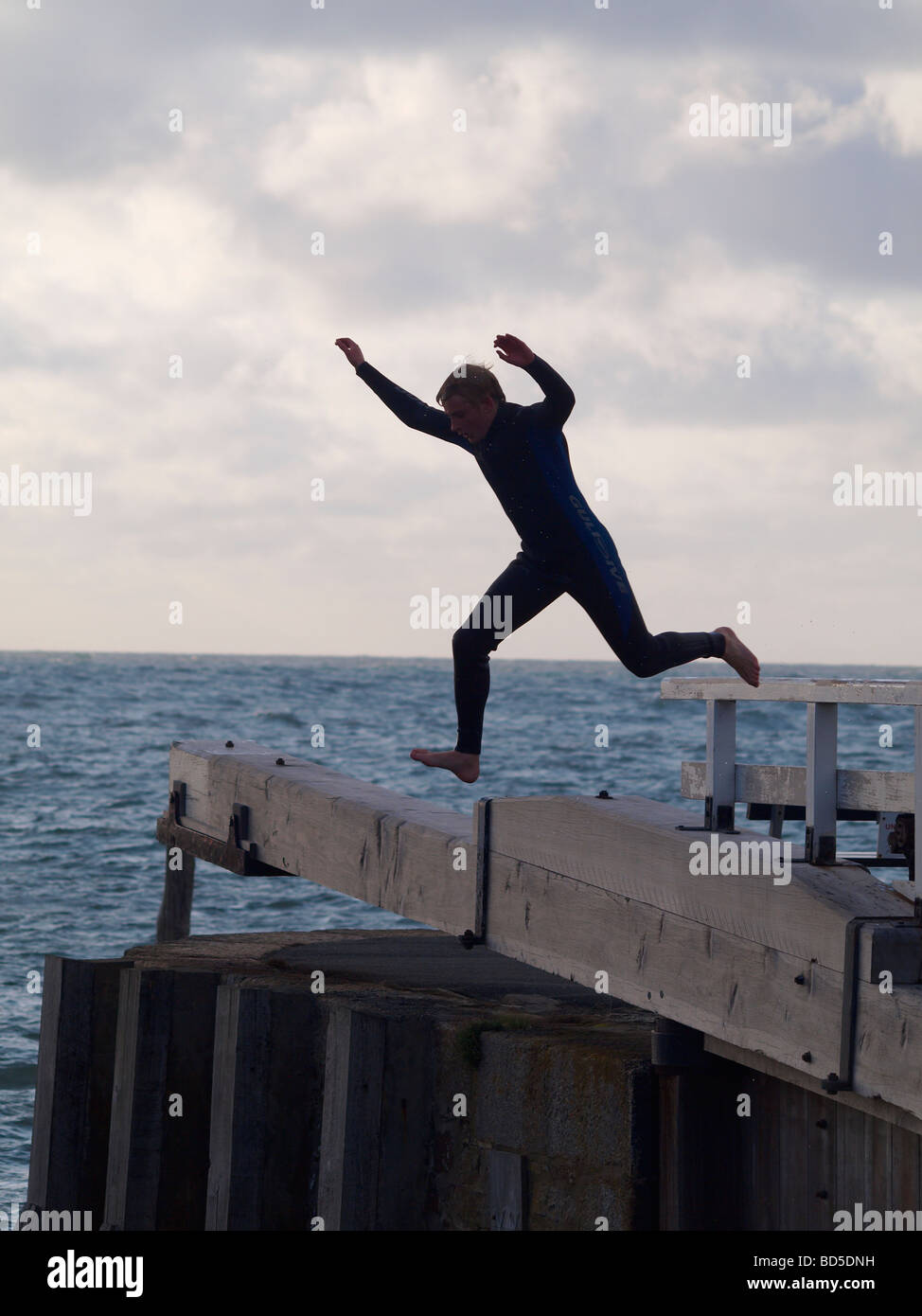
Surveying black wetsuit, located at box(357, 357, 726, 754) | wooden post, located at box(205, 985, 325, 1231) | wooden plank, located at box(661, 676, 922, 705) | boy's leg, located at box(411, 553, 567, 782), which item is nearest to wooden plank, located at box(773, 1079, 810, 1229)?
wooden plank, located at box(661, 676, 922, 705)

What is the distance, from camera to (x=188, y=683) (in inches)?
3755

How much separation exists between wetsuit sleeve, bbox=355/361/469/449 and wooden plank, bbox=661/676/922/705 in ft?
4.22

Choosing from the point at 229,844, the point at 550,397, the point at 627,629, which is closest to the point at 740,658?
the point at 627,629

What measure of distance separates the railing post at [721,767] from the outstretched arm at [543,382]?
1.19 m

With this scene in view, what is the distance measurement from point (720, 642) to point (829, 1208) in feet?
6.59

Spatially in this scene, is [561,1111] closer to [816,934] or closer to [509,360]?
[816,934]

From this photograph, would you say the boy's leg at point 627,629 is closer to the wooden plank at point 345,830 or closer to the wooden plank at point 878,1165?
the wooden plank at point 345,830

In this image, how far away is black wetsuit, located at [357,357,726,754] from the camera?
20.1ft

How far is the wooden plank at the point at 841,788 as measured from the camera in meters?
4.90

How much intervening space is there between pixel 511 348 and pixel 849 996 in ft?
8.07

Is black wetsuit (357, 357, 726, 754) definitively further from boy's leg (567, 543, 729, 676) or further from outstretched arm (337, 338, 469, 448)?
outstretched arm (337, 338, 469, 448)

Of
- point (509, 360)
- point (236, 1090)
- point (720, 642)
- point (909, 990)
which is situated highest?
point (509, 360)
